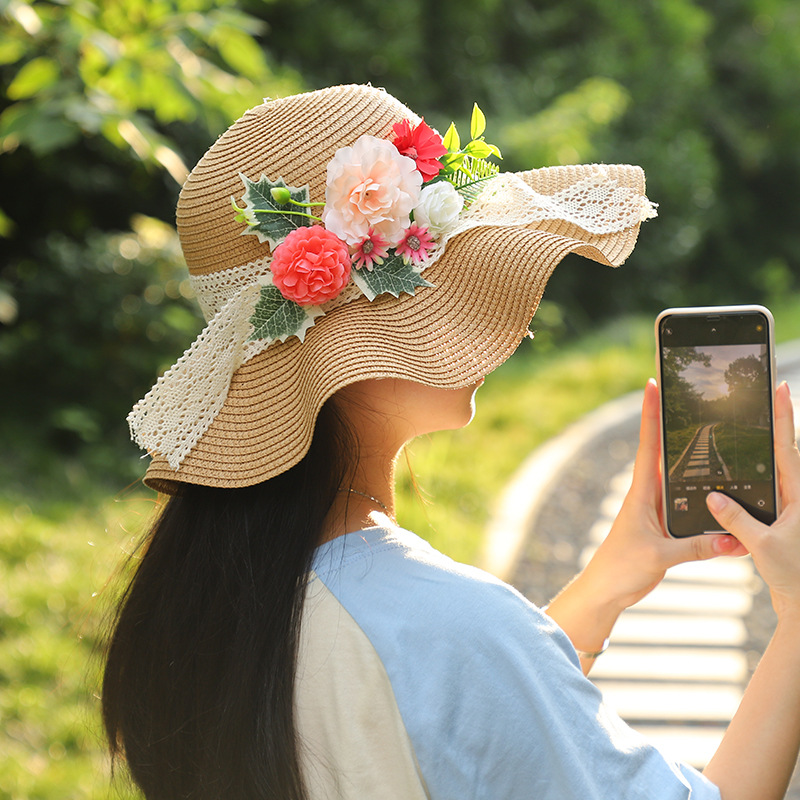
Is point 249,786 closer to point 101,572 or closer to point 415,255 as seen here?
point 415,255

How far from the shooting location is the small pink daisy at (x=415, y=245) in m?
1.43

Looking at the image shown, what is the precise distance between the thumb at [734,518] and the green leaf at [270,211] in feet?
2.66

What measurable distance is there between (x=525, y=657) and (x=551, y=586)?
3730 millimetres

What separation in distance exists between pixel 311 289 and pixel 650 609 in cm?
379

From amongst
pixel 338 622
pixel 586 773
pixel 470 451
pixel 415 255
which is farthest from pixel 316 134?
pixel 470 451

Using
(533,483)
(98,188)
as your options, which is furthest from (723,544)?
(98,188)

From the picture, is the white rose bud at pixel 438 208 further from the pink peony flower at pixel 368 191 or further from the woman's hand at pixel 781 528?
the woman's hand at pixel 781 528

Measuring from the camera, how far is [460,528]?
5.04 m

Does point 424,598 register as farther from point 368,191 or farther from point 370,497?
point 368,191

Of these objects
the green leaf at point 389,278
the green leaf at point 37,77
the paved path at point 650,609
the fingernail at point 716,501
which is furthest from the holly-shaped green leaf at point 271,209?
the paved path at point 650,609

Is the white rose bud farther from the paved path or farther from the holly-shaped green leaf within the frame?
the paved path

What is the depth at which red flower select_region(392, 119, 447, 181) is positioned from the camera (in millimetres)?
1432

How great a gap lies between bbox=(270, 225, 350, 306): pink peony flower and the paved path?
9.16 feet

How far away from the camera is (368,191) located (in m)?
1.38
